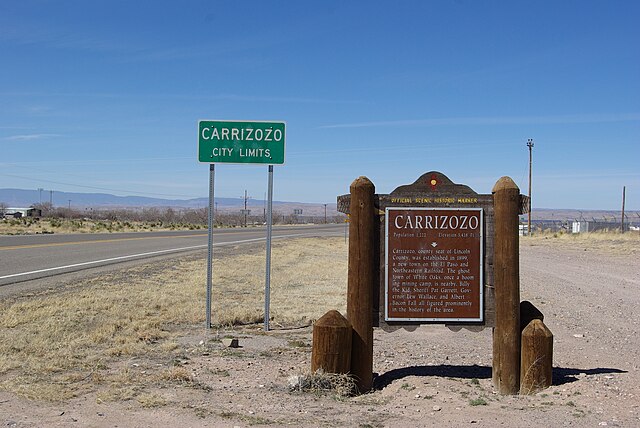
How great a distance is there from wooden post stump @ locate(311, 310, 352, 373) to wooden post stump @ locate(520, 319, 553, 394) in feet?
5.36

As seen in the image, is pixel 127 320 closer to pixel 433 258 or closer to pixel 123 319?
pixel 123 319

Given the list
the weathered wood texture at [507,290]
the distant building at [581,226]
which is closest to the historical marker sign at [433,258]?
the weathered wood texture at [507,290]

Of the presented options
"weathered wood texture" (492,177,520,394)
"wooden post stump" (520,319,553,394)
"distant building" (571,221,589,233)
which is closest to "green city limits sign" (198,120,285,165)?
"weathered wood texture" (492,177,520,394)

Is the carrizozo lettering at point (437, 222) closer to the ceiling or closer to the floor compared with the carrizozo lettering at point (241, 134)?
closer to the floor

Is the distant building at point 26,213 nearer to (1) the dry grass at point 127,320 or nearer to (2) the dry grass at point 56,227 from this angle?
(2) the dry grass at point 56,227

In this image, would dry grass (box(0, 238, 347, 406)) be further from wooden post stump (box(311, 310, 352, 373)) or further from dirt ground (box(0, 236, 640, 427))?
wooden post stump (box(311, 310, 352, 373))

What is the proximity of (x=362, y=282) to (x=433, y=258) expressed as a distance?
759 mm

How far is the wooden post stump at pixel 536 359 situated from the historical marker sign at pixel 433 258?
20.8 inches

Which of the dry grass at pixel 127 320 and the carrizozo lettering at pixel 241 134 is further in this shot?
the carrizozo lettering at pixel 241 134

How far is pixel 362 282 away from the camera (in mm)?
6711

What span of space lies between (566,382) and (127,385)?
416 cm

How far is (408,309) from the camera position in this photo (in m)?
6.84

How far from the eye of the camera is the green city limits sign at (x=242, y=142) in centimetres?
937

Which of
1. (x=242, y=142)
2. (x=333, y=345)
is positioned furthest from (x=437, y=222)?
(x=242, y=142)
